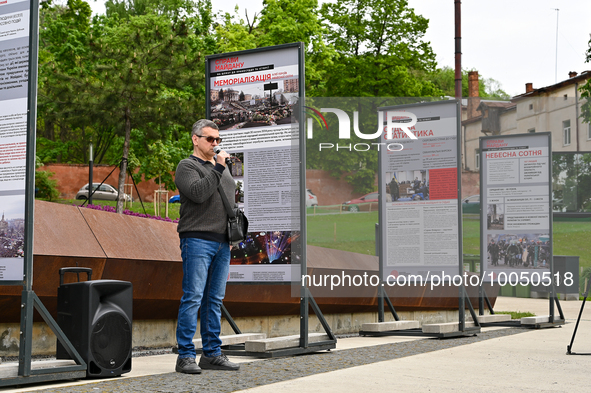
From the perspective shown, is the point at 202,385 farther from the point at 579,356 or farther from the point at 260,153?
the point at 579,356

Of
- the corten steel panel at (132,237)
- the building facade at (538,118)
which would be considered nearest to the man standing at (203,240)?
the corten steel panel at (132,237)

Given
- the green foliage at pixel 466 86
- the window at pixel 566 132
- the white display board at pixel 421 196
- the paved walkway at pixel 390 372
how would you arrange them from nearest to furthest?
the paved walkway at pixel 390 372 → the white display board at pixel 421 196 → the window at pixel 566 132 → the green foliage at pixel 466 86

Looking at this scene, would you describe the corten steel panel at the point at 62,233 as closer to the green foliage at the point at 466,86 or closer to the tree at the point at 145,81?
the tree at the point at 145,81

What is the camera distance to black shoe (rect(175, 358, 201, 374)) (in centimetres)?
525

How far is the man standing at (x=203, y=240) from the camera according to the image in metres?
5.24

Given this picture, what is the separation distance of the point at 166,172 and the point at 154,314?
67.6 ft

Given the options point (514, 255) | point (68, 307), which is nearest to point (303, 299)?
point (68, 307)

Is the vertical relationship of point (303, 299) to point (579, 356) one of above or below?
above

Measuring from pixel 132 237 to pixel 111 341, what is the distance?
7.34ft

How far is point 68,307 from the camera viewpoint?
16.9 feet

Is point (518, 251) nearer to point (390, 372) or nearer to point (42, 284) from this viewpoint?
point (390, 372)

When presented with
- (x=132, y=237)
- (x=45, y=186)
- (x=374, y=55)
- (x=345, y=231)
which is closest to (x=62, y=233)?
(x=132, y=237)

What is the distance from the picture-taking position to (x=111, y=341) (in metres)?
5.19

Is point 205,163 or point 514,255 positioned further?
point 514,255
